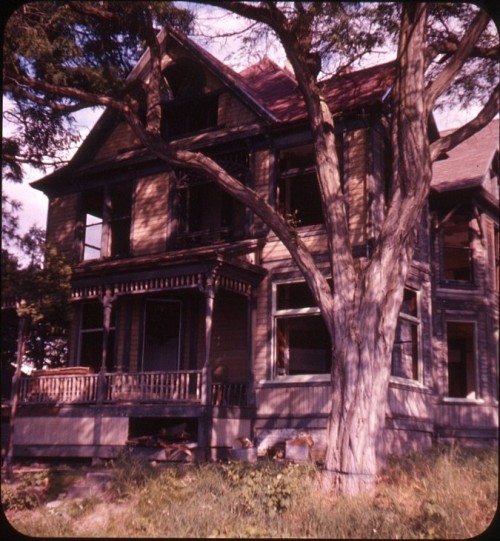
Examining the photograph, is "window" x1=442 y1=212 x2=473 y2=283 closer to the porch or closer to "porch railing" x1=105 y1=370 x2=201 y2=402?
the porch

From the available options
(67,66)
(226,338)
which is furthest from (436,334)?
(67,66)

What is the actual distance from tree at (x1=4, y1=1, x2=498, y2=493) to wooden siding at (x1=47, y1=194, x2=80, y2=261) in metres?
7.17

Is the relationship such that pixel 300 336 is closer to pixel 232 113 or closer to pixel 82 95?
pixel 232 113

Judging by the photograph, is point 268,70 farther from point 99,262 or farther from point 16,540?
point 16,540

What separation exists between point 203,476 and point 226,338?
6.40 metres

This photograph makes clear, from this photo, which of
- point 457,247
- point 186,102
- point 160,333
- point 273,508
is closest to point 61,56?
point 186,102

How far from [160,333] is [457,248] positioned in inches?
377

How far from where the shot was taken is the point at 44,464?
567 inches

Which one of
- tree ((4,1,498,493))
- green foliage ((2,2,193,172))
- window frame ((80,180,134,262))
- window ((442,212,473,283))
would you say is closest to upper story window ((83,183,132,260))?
window frame ((80,180,134,262))

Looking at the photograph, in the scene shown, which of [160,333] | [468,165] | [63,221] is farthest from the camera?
[468,165]

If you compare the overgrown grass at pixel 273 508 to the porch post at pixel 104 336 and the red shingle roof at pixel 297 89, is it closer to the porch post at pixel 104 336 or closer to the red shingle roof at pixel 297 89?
the porch post at pixel 104 336

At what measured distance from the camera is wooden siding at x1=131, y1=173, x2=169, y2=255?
16.9m

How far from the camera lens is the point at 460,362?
66.4 ft

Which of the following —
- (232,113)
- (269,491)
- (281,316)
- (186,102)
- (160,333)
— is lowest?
(269,491)
